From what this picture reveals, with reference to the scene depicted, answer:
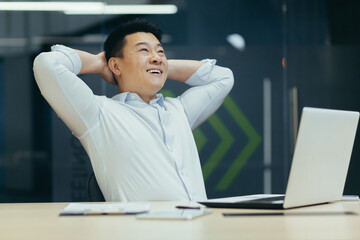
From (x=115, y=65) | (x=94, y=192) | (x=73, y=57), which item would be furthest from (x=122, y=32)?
(x=94, y=192)

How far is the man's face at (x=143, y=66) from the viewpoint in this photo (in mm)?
2520

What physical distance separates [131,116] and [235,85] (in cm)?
185

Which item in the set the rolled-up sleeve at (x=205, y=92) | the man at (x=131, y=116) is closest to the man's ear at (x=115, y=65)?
the man at (x=131, y=116)

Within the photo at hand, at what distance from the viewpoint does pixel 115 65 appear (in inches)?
104

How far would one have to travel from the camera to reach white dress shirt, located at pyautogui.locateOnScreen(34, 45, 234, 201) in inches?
86.0

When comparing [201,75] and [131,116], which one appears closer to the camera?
[131,116]

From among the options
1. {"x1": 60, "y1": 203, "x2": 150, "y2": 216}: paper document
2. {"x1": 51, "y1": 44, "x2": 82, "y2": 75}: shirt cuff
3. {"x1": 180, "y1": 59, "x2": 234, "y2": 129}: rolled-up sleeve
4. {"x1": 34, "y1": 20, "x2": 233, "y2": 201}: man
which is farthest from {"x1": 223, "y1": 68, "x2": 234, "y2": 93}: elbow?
{"x1": 60, "y1": 203, "x2": 150, "y2": 216}: paper document

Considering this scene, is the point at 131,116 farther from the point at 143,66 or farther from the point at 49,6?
the point at 49,6

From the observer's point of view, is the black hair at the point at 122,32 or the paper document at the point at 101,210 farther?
the black hair at the point at 122,32

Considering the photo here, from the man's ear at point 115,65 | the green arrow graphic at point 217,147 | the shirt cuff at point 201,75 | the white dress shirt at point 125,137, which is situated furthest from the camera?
the green arrow graphic at point 217,147

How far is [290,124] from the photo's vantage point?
411 centimetres

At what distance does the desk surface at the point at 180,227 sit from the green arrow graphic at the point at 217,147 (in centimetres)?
262

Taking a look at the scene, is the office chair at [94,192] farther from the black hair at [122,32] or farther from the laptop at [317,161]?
the black hair at [122,32]

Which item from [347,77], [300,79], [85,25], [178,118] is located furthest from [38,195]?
[347,77]
